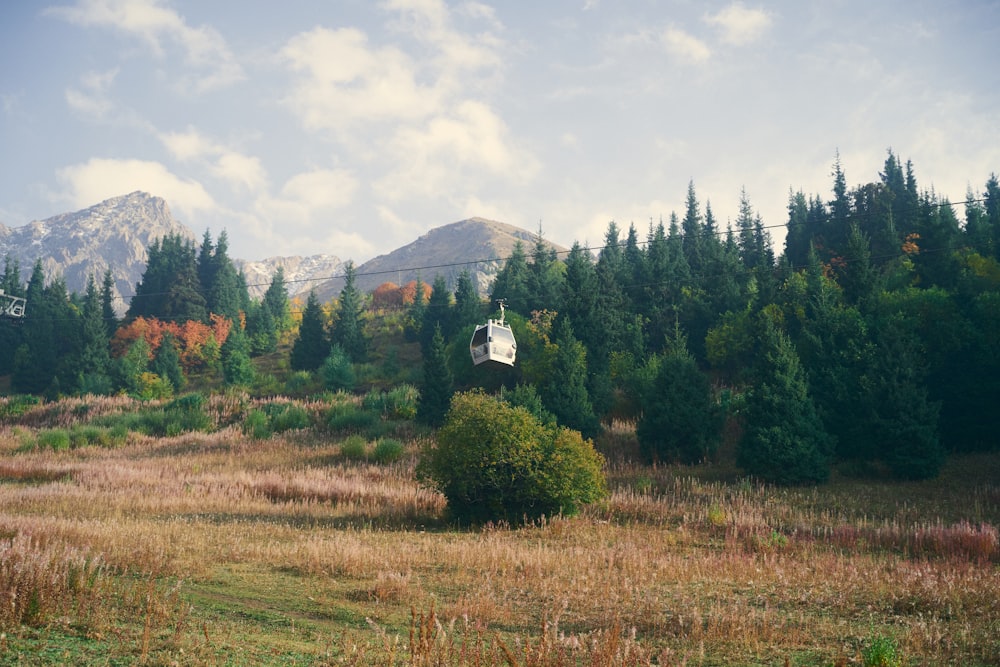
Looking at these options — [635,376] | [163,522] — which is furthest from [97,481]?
[635,376]

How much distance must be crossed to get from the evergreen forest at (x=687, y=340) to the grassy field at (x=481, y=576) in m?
5.20

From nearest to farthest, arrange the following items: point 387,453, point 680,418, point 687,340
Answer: point 680,418 < point 387,453 < point 687,340

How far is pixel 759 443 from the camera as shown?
24.3 metres

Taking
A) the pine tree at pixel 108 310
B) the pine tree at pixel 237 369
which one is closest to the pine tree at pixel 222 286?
the pine tree at pixel 108 310

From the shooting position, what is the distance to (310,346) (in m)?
70.4

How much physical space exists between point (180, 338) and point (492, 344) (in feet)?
211

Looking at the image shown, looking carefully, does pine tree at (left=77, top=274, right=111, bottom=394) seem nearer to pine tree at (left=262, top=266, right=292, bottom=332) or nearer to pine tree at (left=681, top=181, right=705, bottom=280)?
pine tree at (left=262, top=266, right=292, bottom=332)

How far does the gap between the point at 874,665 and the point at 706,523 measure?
1050 centimetres

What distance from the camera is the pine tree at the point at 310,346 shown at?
70.3 meters

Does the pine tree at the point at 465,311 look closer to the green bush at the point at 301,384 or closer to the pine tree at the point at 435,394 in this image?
the green bush at the point at 301,384

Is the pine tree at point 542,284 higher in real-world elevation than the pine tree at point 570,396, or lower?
higher

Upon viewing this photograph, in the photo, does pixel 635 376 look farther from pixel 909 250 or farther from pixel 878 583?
pixel 909 250

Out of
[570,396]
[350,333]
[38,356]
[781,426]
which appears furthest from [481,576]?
[38,356]

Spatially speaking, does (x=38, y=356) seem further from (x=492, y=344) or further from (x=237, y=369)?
(x=492, y=344)
